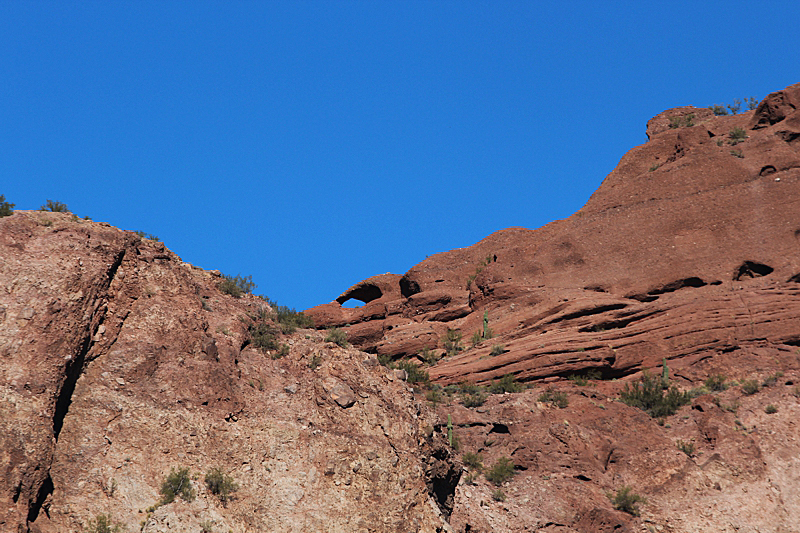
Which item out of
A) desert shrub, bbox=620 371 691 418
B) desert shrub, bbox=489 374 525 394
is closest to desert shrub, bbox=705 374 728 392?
desert shrub, bbox=620 371 691 418

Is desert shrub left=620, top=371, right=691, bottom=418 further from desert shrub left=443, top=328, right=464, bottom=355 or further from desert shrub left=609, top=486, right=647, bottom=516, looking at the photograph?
desert shrub left=443, top=328, right=464, bottom=355

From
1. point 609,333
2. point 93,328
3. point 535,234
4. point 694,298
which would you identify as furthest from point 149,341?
point 535,234

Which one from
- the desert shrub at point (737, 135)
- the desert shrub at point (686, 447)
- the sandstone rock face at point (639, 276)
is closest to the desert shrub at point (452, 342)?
the sandstone rock face at point (639, 276)

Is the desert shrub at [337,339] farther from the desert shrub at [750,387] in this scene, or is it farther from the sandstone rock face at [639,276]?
the desert shrub at [750,387]

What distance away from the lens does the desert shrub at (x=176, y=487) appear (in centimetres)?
1520

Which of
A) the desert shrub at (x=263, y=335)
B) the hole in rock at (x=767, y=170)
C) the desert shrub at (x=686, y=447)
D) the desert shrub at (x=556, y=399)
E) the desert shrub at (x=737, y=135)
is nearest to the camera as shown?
the desert shrub at (x=263, y=335)

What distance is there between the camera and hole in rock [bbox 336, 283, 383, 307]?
41.1m

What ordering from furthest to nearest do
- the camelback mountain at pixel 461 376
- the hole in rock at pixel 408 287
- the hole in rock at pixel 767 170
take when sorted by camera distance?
1. the hole in rock at pixel 408 287
2. the hole in rock at pixel 767 170
3. the camelback mountain at pixel 461 376

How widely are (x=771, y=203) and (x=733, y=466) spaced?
13.8 metres

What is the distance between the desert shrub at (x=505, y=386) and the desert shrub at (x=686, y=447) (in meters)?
4.92

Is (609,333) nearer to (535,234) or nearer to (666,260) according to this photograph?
(666,260)

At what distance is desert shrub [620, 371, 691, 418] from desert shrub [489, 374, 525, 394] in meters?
3.11

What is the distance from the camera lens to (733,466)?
24.1 metres

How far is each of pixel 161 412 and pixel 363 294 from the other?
2536 centimetres
